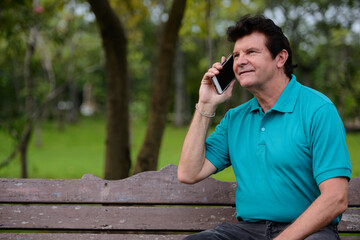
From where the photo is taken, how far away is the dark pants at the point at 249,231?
2.73m

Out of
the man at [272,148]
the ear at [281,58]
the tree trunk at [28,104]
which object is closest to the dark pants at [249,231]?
the man at [272,148]

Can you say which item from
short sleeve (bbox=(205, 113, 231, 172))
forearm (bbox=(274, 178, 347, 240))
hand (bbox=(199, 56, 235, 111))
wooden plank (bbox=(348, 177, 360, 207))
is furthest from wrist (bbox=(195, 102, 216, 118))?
wooden plank (bbox=(348, 177, 360, 207))

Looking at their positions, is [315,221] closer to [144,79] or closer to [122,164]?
[122,164]

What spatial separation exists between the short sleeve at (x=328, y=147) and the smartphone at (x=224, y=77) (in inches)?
29.3

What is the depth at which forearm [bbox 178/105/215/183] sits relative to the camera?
3000 millimetres

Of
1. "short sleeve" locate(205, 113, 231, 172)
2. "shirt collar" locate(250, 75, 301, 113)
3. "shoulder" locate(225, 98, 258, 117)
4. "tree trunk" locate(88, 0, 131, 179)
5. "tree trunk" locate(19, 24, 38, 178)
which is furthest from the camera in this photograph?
"tree trunk" locate(19, 24, 38, 178)

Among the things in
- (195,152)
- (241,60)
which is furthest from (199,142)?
(241,60)

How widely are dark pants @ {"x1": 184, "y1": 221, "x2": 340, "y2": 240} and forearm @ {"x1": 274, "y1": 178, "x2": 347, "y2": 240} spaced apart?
16 cm

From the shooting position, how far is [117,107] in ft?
21.7

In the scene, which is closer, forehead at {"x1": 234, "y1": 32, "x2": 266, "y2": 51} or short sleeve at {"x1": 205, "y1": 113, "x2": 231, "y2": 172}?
forehead at {"x1": 234, "y1": 32, "x2": 266, "y2": 51}

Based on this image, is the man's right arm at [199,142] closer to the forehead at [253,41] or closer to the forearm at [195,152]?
the forearm at [195,152]

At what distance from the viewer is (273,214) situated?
2.72 metres

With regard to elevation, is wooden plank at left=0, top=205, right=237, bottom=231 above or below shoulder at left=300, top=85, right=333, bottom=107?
below

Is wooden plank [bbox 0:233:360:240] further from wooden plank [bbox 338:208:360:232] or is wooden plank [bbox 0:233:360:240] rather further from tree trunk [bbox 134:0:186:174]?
tree trunk [bbox 134:0:186:174]
